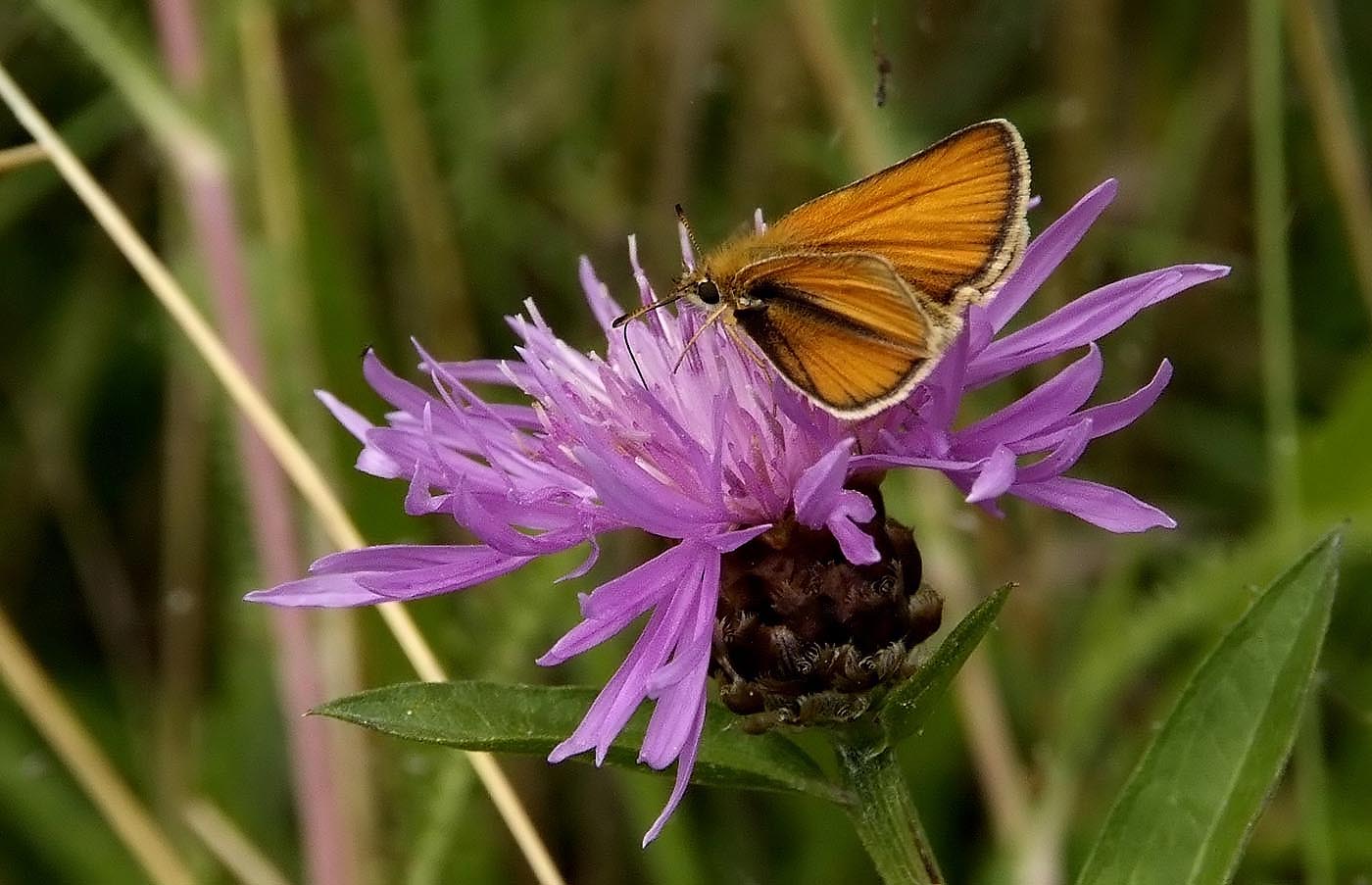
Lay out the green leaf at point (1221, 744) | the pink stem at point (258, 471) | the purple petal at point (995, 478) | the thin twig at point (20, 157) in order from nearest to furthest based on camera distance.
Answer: the purple petal at point (995, 478) → the green leaf at point (1221, 744) → the thin twig at point (20, 157) → the pink stem at point (258, 471)

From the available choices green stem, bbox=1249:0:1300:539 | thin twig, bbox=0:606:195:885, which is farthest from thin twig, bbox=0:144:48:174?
green stem, bbox=1249:0:1300:539

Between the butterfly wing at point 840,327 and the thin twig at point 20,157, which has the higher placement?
the thin twig at point 20,157

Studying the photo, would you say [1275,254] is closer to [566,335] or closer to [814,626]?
[814,626]

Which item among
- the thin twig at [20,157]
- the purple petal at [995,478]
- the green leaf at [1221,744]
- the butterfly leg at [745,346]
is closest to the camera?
the purple petal at [995,478]

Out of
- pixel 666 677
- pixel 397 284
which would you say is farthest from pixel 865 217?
pixel 397 284

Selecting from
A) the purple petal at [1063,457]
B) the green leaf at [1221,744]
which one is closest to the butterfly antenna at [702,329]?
the purple petal at [1063,457]

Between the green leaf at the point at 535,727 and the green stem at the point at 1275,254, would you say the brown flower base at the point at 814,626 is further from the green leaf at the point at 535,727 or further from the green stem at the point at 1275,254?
the green stem at the point at 1275,254

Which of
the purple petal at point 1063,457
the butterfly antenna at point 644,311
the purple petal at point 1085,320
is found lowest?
the purple petal at point 1063,457
